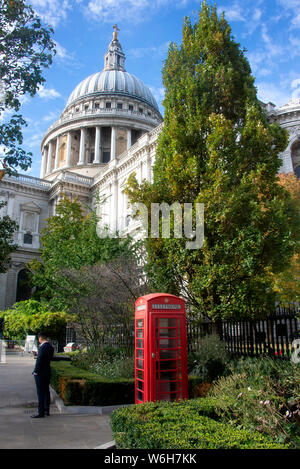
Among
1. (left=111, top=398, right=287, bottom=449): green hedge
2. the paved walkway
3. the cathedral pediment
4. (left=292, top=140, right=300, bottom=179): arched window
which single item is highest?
the cathedral pediment

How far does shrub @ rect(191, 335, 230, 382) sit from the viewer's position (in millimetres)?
9500

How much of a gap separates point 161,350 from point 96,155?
54.7 meters

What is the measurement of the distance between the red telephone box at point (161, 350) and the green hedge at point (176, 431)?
1.62 m

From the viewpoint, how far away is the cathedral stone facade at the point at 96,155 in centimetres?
3941

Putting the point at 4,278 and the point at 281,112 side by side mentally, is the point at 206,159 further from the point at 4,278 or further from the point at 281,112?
the point at 4,278

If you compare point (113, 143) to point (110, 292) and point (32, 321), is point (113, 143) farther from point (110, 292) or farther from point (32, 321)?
point (110, 292)

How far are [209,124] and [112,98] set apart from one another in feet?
198

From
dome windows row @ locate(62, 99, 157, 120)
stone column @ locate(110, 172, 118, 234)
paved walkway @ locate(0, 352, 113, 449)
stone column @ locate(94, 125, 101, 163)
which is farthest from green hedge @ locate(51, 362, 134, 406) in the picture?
dome windows row @ locate(62, 99, 157, 120)

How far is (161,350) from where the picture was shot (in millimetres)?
7676

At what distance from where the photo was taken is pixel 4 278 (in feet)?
149

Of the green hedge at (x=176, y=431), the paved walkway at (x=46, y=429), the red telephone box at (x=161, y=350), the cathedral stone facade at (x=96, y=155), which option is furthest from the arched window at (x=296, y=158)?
the green hedge at (x=176, y=431)

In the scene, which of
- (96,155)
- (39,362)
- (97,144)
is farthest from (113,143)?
(39,362)

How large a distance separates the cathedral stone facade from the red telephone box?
895 inches

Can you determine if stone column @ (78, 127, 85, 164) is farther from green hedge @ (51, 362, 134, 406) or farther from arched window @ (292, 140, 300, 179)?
green hedge @ (51, 362, 134, 406)
